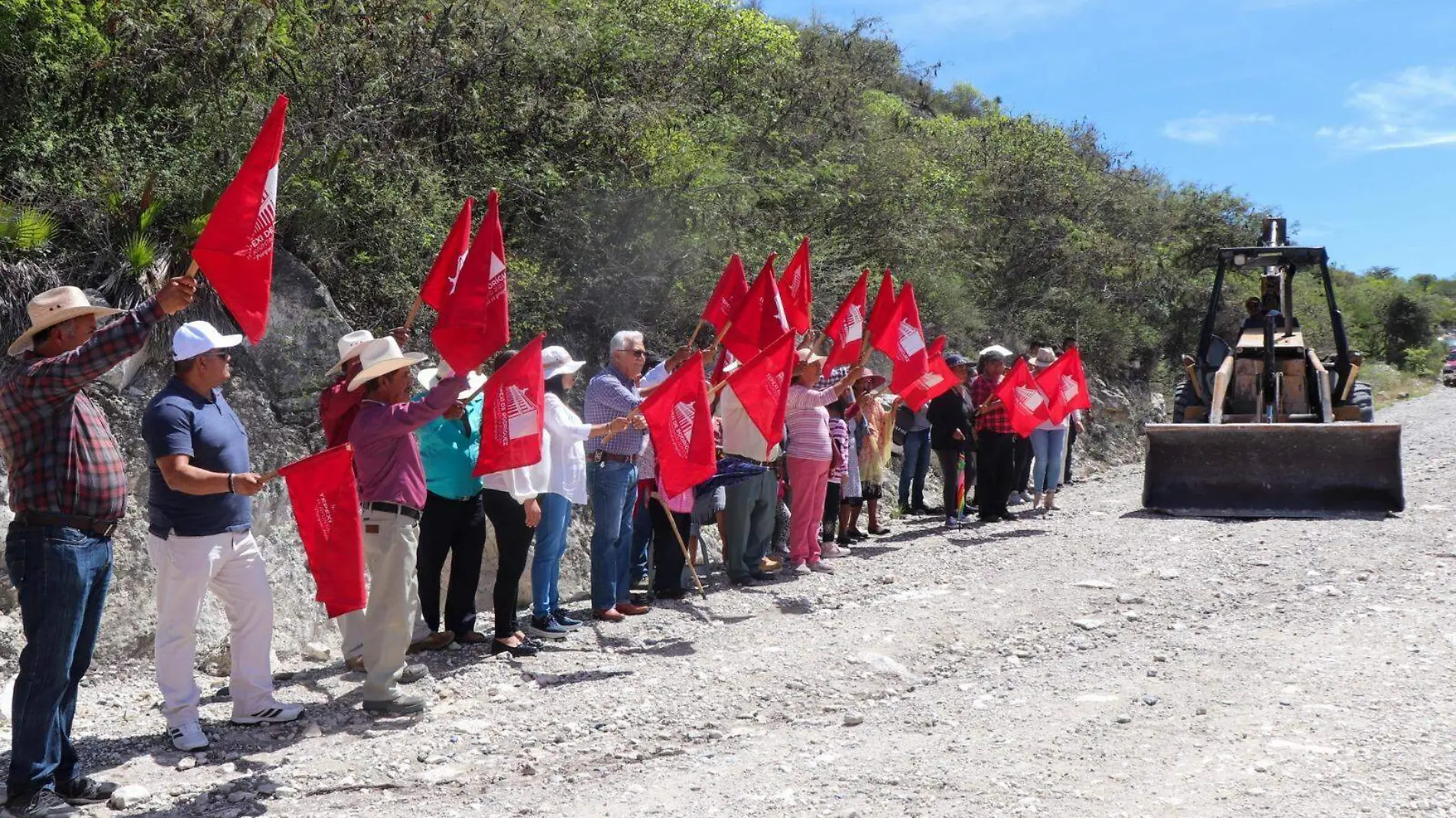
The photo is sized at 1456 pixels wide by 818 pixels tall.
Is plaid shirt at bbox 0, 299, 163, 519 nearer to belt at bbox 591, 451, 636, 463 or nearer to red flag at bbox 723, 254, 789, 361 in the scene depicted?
belt at bbox 591, 451, 636, 463

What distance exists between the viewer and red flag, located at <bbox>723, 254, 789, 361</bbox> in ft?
27.8

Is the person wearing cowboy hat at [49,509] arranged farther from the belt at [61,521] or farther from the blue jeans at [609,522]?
the blue jeans at [609,522]

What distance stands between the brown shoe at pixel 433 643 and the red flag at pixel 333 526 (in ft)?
5.78

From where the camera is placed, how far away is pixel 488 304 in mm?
6176

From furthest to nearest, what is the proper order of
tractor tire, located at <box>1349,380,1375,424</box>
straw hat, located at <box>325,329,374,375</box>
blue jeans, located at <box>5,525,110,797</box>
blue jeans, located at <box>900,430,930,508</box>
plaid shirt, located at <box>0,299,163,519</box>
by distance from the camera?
tractor tire, located at <box>1349,380,1375,424</box>
blue jeans, located at <box>900,430,930,508</box>
straw hat, located at <box>325,329,374,375</box>
blue jeans, located at <box>5,525,110,797</box>
plaid shirt, located at <box>0,299,163,519</box>

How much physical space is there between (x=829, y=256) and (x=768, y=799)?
37.6 feet

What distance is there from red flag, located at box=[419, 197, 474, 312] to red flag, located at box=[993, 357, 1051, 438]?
652 cm

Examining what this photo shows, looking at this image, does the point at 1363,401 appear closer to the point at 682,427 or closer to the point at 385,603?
the point at 682,427

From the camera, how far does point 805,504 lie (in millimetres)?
9438

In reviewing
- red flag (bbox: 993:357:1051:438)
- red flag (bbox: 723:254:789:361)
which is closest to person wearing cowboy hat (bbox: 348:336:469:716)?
red flag (bbox: 723:254:789:361)

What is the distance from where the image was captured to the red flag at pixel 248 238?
15.6 ft

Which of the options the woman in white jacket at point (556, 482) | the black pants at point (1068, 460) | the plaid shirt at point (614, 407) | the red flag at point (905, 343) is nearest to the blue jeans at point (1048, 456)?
the black pants at point (1068, 460)

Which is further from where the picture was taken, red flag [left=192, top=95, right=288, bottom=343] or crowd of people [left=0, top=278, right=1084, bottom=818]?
red flag [left=192, top=95, right=288, bottom=343]

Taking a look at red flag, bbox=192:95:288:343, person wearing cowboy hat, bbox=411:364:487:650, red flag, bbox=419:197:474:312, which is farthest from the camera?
person wearing cowboy hat, bbox=411:364:487:650
